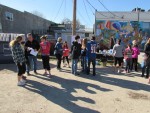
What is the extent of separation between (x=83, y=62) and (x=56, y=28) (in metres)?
38.9

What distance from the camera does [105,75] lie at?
12.5 metres

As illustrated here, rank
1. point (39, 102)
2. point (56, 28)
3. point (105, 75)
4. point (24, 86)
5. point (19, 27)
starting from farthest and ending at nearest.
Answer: point (56, 28) < point (19, 27) < point (105, 75) < point (24, 86) < point (39, 102)

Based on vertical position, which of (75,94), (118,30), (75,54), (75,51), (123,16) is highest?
(123,16)

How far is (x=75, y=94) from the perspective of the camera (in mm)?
8828

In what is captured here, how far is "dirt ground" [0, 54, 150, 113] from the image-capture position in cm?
744

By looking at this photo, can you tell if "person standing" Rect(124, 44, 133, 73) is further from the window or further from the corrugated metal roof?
the corrugated metal roof

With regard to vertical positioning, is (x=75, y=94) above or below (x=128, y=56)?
below

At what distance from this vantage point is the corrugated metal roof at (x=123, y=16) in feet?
134

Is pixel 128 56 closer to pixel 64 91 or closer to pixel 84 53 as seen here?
pixel 84 53

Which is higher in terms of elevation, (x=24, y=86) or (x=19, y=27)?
(x=19, y=27)

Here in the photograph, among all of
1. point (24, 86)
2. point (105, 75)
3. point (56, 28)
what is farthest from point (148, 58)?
point (56, 28)

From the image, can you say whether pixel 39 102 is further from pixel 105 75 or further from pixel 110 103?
pixel 105 75

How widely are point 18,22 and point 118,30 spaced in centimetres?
1442

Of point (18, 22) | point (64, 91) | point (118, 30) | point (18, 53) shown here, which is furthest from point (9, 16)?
point (64, 91)
